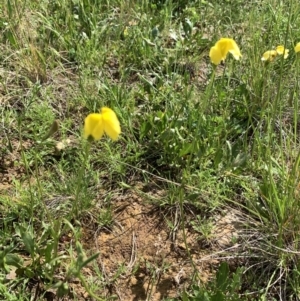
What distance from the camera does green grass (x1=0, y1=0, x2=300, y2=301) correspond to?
1606mm

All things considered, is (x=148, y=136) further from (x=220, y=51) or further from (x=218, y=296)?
(x=218, y=296)

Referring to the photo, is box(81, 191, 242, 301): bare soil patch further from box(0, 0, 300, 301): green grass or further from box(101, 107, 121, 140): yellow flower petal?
box(101, 107, 121, 140): yellow flower petal

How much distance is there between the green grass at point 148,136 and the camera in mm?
1606

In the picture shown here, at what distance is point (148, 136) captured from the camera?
205 cm

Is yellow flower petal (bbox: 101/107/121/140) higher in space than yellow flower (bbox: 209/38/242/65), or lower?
lower

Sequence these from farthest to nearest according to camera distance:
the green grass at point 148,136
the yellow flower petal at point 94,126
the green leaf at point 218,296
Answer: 1. the green grass at point 148,136
2. the green leaf at point 218,296
3. the yellow flower petal at point 94,126

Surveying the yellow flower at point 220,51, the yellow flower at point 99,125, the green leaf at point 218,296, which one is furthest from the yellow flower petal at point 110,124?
the green leaf at point 218,296

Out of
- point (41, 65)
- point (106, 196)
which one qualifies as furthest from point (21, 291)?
point (41, 65)

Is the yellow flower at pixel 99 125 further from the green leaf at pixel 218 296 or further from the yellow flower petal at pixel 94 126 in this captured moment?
the green leaf at pixel 218 296

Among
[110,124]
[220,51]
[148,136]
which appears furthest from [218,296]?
[148,136]

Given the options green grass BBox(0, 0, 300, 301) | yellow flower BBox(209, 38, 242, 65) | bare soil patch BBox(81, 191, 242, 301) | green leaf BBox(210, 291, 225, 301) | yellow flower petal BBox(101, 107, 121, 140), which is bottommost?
bare soil patch BBox(81, 191, 242, 301)

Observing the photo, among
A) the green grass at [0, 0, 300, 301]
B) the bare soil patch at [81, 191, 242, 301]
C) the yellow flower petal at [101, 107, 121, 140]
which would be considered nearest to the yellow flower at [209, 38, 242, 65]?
the green grass at [0, 0, 300, 301]

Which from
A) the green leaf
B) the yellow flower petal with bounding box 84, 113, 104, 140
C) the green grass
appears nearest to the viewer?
the yellow flower petal with bounding box 84, 113, 104, 140

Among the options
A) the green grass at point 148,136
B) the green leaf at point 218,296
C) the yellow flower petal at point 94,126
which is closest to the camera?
the yellow flower petal at point 94,126
